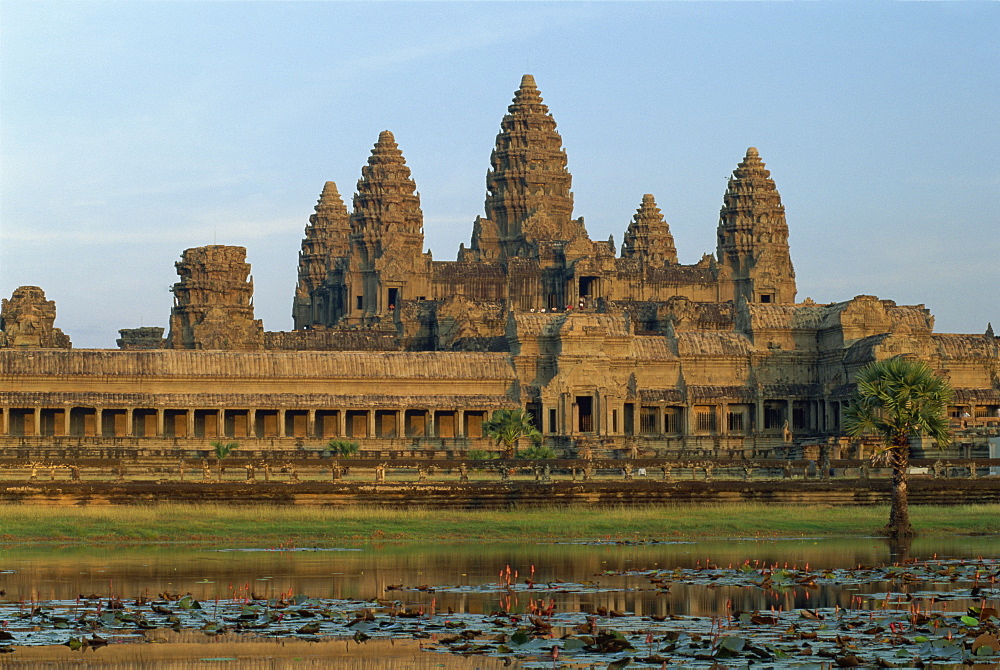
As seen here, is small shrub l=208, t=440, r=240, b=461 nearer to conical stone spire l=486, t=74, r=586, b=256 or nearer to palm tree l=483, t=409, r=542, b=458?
palm tree l=483, t=409, r=542, b=458

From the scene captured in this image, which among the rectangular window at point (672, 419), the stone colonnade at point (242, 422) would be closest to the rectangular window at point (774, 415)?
the rectangular window at point (672, 419)

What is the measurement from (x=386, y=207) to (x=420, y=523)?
335 feet

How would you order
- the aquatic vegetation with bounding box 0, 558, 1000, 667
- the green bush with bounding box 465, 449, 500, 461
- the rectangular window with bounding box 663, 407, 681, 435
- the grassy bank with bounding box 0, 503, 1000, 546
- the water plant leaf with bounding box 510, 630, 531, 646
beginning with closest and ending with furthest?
the aquatic vegetation with bounding box 0, 558, 1000, 667
the water plant leaf with bounding box 510, 630, 531, 646
the grassy bank with bounding box 0, 503, 1000, 546
the green bush with bounding box 465, 449, 500, 461
the rectangular window with bounding box 663, 407, 681, 435

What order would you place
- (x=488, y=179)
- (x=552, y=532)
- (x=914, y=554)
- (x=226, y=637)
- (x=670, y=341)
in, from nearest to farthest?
(x=226, y=637) < (x=914, y=554) < (x=552, y=532) < (x=670, y=341) < (x=488, y=179)

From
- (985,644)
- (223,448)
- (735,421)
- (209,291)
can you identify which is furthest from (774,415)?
(985,644)

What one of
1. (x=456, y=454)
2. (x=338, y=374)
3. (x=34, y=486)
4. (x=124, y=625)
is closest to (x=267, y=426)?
(x=338, y=374)

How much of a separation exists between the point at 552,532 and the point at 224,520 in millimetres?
8999

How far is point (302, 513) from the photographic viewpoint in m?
52.1

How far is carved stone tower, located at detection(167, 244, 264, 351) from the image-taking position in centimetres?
12800

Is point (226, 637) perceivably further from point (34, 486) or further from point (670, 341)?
point (670, 341)

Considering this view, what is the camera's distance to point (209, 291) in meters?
130

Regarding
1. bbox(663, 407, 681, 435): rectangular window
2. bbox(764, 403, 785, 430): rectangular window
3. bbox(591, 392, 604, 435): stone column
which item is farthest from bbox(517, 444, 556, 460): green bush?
bbox(764, 403, 785, 430): rectangular window

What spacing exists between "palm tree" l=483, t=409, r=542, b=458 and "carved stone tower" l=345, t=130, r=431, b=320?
49.1 metres

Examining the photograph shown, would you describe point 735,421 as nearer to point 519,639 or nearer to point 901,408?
point 901,408
